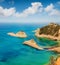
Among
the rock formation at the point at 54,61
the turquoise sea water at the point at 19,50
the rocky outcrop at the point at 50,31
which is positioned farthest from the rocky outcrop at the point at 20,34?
the rock formation at the point at 54,61

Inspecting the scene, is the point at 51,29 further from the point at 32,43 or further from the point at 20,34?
the point at 20,34

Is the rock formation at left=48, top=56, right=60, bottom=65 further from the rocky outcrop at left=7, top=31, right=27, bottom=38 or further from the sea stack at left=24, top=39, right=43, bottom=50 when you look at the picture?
the rocky outcrop at left=7, top=31, right=27, bottom=38

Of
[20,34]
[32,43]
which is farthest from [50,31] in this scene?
[20,34]

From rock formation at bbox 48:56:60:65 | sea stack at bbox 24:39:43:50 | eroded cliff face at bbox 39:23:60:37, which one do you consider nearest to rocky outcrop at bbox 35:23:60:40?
eroded cliff face at bbox 39:23:60:37

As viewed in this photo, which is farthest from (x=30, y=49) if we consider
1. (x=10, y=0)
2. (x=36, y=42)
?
(x=10, y=0)

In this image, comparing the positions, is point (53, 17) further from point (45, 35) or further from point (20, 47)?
point (20, 47)
